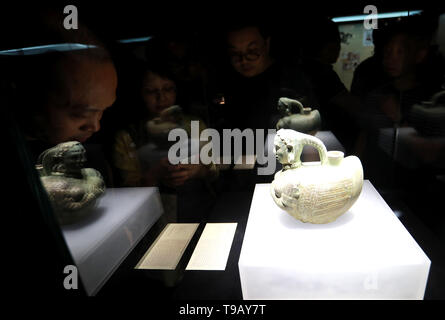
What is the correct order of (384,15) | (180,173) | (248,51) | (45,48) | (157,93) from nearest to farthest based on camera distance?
(45,48) < (384,15) < (248,51) < (157,93) < (180,173)

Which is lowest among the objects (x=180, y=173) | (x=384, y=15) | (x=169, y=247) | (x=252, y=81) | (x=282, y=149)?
(x=169, y=247)

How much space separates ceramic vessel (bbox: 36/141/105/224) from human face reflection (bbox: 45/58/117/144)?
80 mm

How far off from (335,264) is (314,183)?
12.5 inches

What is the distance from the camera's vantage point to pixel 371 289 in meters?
1.12

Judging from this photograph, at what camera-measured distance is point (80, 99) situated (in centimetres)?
119

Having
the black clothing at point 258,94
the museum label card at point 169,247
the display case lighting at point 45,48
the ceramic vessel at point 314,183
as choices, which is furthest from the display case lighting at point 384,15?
the museum label card at point 169,247

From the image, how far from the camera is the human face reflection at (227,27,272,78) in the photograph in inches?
48.2

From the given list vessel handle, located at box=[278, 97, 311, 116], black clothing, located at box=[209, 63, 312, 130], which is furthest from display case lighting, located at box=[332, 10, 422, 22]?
vessel handle, located at box=[278, 97, 311, 116]

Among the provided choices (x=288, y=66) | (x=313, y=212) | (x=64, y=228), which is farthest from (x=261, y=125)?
(x=64, y=228)

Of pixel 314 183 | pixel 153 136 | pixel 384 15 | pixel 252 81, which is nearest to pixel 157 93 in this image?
pixel 153 136

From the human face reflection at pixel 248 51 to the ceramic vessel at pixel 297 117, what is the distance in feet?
0.73

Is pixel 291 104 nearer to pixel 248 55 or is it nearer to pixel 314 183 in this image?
pixel 248 55

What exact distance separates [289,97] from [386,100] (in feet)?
1.48
